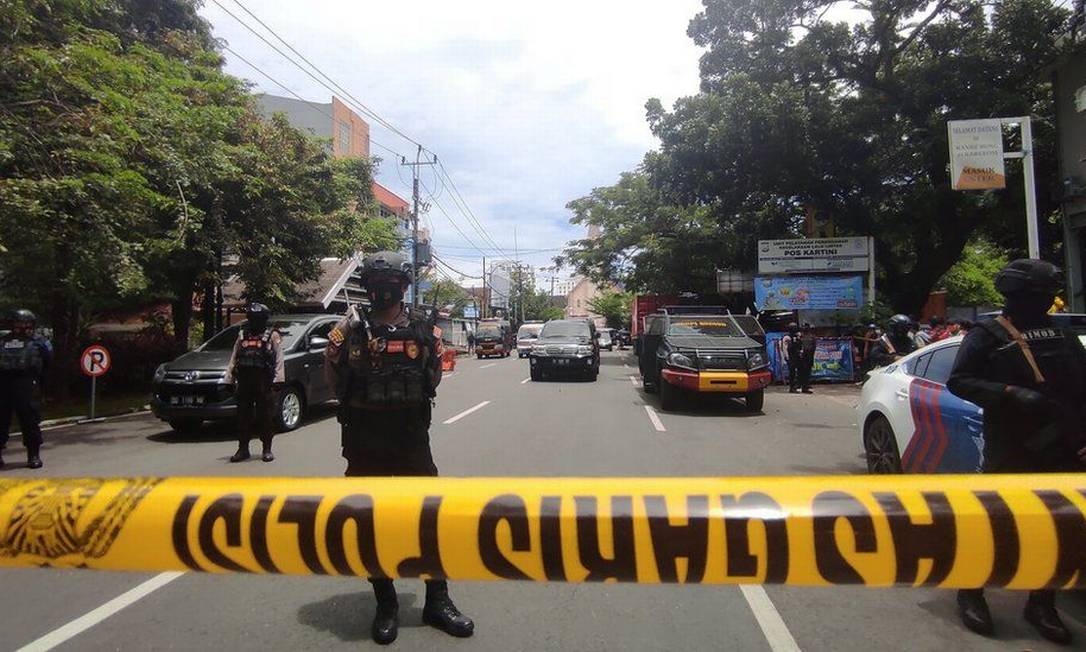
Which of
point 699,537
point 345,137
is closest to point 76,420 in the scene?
point 699,537

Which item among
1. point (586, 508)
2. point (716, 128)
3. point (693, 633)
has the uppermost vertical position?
point (716, 128)

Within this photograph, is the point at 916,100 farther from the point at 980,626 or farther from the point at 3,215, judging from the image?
the point at 3,215

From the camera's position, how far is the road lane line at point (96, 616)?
325 cm

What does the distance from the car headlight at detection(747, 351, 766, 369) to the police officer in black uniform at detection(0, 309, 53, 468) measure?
995cm

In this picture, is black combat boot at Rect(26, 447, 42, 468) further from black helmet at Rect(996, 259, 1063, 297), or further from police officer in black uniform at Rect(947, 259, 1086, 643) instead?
black helmet at Rect(996, 259, 1063, 297)

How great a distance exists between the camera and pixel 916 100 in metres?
19.3

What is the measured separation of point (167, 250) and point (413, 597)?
30.6ft

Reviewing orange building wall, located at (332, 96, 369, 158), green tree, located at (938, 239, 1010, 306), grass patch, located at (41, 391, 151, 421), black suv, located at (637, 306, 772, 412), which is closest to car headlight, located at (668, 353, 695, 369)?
black suv, located at (637, 306, 772, 412)

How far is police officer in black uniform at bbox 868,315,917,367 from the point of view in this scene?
9.79m

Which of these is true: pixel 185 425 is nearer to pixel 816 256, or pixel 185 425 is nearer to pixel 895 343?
pixel 895 343

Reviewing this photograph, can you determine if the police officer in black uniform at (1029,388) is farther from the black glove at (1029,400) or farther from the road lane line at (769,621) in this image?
the road lane line at (769,621)

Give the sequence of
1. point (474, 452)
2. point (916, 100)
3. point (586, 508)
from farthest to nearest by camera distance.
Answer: point (916, 100) → point (474, 452) → point (586, 508)

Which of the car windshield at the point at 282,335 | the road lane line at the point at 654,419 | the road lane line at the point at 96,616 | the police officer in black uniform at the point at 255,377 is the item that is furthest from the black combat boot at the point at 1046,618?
the car windshield at the point at 282,335

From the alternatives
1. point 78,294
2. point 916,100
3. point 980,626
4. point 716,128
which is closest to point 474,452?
point 980,626
